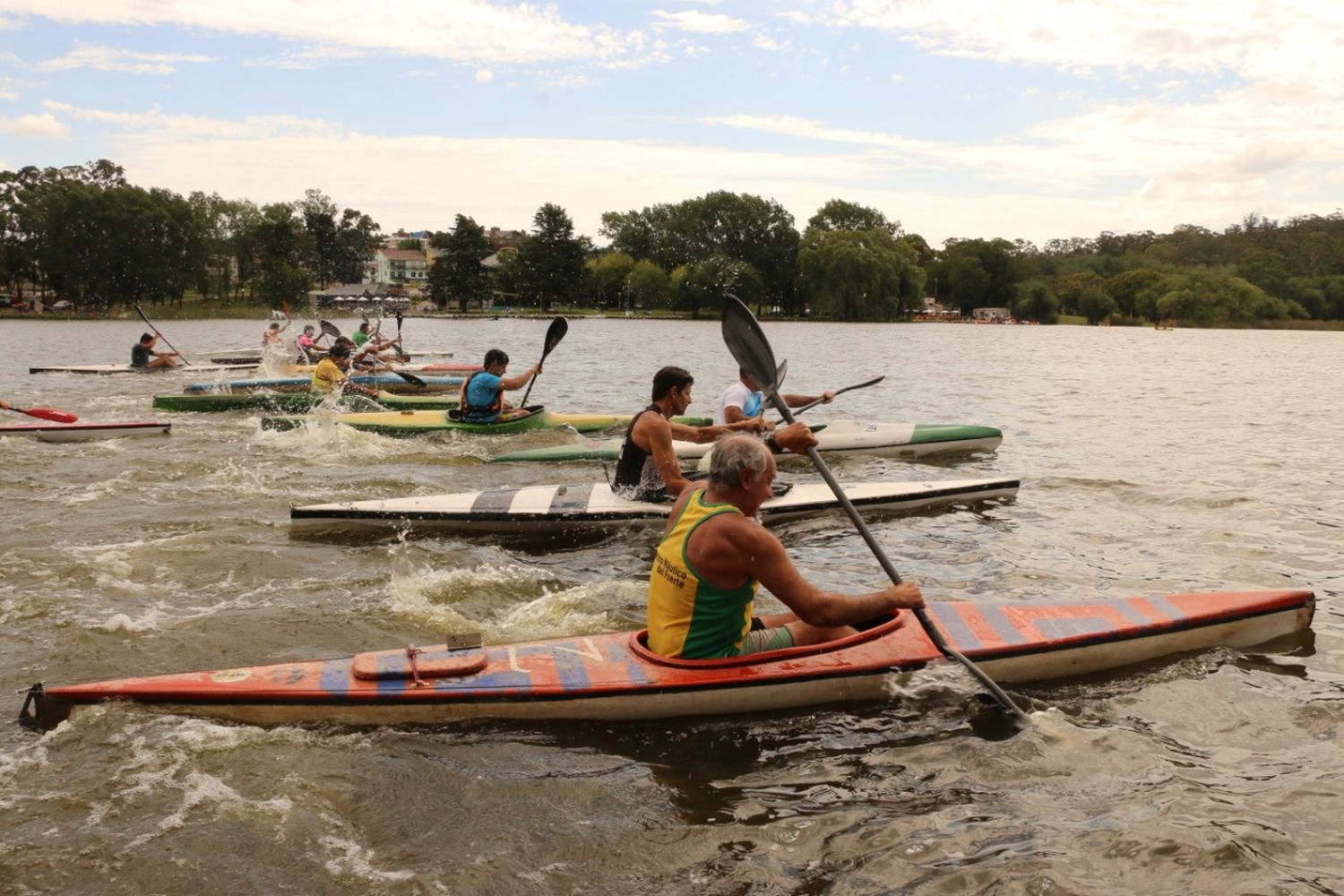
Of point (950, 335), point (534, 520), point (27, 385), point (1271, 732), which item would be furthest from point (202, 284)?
point (1271, 732)

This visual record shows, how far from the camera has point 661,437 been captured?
816cm

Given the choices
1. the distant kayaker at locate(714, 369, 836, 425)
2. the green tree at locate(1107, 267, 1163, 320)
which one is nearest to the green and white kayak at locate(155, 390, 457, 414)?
the distant kayaker at locate(714, 369, 836, 425)

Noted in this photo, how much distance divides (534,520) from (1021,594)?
4.07m

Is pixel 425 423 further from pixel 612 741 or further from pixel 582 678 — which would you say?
pixel 612 741

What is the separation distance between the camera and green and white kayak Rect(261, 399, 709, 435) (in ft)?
45.4

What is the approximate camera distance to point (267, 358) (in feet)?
78.1

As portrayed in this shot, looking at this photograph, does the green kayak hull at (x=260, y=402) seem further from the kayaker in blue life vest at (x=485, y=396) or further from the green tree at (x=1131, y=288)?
the green tree at (x=1131, y=288)

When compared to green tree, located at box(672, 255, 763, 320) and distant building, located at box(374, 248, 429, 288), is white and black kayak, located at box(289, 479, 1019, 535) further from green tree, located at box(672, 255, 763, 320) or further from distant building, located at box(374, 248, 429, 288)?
distant building, located at box(374, 248, 429, 288)

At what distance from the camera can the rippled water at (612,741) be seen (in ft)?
13.4

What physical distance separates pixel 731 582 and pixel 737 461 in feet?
2.06

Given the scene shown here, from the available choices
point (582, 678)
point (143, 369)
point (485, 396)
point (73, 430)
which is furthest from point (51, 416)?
point (582, 678)

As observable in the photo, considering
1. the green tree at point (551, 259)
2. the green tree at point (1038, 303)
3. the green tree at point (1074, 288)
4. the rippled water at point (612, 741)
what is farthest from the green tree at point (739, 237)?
the rippled water at point (612, 741)

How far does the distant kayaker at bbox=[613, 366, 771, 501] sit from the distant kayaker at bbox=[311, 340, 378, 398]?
29.0 feet

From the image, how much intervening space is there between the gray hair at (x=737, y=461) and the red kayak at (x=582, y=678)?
1.03 metres
